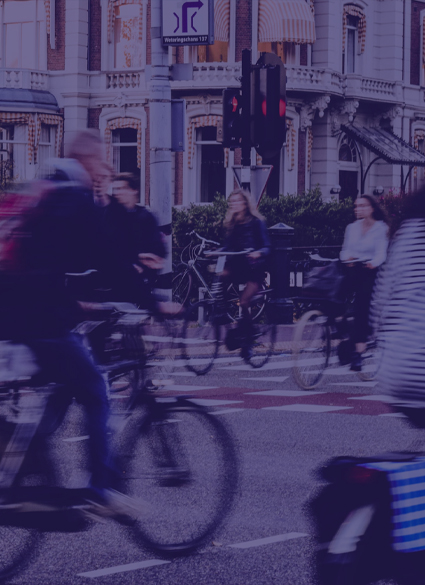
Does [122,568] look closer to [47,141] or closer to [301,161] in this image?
[301,161]

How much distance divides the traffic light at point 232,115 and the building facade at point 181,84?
15.3 metres

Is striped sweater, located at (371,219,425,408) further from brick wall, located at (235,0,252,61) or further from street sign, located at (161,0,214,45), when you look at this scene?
brick wall, located at (235,0,252,61)

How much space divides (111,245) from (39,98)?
2546 centimetres

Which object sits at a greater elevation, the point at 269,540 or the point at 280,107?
the point at 280,107

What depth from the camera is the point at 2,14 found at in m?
30.6

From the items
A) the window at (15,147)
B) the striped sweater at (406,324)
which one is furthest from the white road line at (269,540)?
the window at (15,147)

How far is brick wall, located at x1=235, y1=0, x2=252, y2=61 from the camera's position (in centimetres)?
2895

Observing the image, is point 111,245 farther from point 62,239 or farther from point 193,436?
point 193,436

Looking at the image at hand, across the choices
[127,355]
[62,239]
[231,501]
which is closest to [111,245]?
[62,239]

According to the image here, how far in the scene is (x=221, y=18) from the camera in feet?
94.0

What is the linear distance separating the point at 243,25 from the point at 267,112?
16.3 metres

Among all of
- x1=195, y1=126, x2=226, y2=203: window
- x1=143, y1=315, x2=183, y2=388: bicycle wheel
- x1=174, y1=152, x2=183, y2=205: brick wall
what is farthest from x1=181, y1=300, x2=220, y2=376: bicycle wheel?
x1=195, y1=126, x2=226, y2=203: window

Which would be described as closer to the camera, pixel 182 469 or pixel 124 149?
pixel 182 469

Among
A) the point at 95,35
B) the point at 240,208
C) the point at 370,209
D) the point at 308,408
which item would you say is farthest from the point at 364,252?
the point at 95,35
